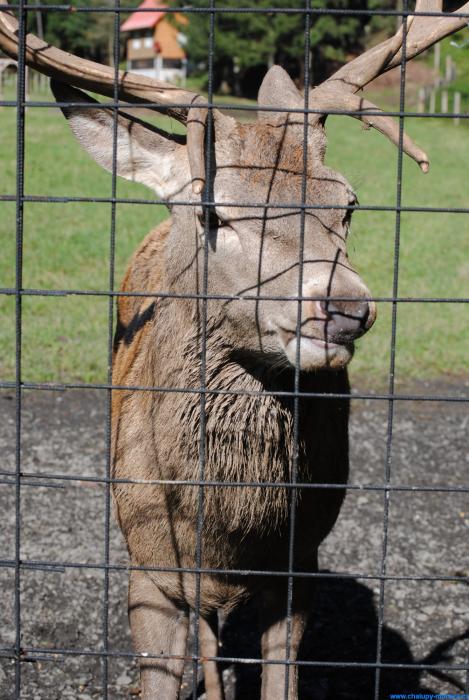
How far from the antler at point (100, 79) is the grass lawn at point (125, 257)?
116 centimetres

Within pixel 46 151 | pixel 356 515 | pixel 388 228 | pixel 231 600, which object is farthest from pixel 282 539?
pixel 46 151

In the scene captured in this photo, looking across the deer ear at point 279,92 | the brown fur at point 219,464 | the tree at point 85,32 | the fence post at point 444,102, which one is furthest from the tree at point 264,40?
the brown fur at point 219,464

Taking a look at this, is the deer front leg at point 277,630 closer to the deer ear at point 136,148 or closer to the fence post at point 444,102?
the deer ear at point 136,148

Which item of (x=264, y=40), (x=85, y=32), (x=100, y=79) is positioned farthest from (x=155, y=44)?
(x=100, y=79)

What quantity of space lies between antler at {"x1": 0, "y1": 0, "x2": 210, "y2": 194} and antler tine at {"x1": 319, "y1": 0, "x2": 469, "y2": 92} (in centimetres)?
63

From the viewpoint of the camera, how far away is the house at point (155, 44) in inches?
1562

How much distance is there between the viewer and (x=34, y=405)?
287 inches

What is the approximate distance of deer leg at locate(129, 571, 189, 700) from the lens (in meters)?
3.50

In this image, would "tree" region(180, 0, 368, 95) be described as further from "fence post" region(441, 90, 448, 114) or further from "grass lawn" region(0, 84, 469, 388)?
"grass lawn" region(0, 84, 469, 388)

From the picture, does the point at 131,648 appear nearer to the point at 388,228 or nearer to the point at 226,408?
the point at 226,408

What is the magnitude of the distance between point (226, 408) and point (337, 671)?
1.88 metres

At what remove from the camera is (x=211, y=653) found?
4.16m

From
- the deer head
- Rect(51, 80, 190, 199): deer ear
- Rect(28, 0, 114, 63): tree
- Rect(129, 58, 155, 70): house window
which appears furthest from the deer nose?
Rect(129, 58, 155, 70): house window

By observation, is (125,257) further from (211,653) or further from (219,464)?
(219,464)
